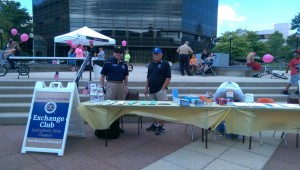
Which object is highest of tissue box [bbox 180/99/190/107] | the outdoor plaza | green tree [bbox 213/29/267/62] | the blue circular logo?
green tree [bbox 213/29/267/62]

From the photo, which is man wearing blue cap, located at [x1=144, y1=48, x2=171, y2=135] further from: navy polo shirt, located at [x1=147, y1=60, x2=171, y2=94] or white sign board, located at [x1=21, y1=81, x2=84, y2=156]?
white sign board, located at [x1=21, y1=81, x2=84, y2=156]

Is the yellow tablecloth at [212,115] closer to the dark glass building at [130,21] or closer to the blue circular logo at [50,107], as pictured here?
the blue circular logo at [50,107]

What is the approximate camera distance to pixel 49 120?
461 cm

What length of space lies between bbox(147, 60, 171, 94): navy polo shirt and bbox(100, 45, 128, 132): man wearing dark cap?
0.63 m

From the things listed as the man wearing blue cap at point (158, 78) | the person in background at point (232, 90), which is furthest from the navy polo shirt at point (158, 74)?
the person in background at point (232, 90)

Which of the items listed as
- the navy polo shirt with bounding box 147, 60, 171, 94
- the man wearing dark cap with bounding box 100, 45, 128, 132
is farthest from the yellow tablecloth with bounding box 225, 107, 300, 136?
the man wearing dark cap with bounding box 100, 45, 128, 132

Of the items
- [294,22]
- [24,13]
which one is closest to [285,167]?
[24,13]

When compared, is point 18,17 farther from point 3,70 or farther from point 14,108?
point 14,108

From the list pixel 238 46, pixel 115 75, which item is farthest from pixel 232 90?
pixel 238 46

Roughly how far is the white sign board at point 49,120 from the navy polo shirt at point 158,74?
1821 mm

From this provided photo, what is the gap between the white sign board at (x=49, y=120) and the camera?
4.50 metres

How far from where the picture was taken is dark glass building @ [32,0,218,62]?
156ft

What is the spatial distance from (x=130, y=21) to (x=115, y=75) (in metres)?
45.3

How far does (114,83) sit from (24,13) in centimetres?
4952
